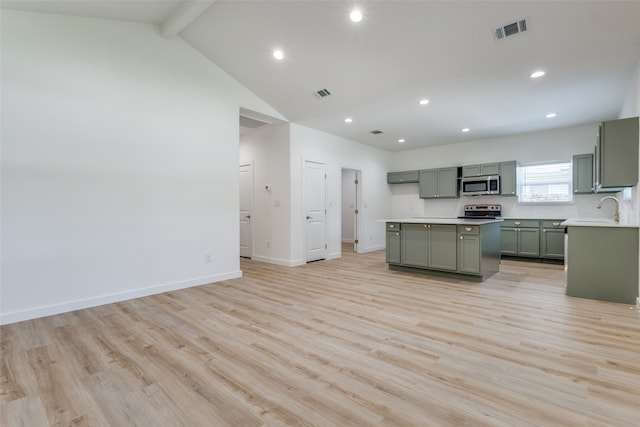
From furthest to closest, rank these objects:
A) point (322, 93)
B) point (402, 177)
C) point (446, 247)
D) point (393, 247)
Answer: point (402, 177) → point (393, 247) → point (322, 93) → point (446, 247)

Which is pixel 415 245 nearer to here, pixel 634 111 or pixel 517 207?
pixel 634 111

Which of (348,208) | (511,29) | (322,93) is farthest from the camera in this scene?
(348,208)

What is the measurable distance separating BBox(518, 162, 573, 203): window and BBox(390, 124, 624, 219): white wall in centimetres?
16

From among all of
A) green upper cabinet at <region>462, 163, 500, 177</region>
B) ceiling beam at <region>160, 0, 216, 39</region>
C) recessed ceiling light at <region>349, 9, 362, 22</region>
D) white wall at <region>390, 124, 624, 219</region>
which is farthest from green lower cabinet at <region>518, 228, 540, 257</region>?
ceiling beam at <region>160, 0, 216, 39</region>

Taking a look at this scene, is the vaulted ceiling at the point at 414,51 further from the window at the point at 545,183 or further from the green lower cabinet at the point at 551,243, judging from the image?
the green lower cabinet at the point at 551,243

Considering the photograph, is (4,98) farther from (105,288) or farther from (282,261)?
(282,261)

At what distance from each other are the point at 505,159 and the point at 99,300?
785 centimetres

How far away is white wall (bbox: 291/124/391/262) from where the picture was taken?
5887mm

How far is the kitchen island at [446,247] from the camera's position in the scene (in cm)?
441

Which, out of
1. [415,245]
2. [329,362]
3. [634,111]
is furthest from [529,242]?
[329,362]

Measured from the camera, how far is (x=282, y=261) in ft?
19.3

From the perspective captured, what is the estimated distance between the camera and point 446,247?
4625 millimetres

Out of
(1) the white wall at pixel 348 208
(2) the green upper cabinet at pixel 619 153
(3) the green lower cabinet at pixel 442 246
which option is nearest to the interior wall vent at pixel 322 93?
(3) the green lower cabinet at pixel 442 246

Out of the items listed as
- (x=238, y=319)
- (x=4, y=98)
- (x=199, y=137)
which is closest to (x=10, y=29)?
(x=4, y=98)
